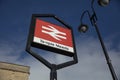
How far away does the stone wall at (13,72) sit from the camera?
30202 millimetres

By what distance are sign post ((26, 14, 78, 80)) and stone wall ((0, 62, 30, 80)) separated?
23.6 m

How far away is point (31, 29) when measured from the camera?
25.1 feet

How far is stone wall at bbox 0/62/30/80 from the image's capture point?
99.1 ft

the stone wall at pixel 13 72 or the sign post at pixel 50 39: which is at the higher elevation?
the stone wall at pixel 13 72

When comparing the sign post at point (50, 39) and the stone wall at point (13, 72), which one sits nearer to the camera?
the sign post at point (50, 39)

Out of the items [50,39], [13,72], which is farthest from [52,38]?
[13,72]

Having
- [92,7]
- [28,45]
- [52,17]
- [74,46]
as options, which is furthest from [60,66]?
[92,7]

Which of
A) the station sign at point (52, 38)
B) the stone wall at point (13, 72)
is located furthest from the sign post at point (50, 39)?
the stone wall at point (13, 72)

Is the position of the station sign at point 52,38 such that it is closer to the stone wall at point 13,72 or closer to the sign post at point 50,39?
the sign post at point 50,39

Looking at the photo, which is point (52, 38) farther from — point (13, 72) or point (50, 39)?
point (13, 72)

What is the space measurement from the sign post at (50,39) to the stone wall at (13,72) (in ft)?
77.4

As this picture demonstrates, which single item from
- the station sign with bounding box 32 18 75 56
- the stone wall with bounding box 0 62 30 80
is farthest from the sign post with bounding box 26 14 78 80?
the stone wall with bounding box 0 62 30 80

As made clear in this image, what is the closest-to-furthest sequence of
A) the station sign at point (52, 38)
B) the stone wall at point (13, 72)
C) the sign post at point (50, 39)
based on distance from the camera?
the sign post at point (50, 39) → the station sign at point (52, 38) → the stone wall at point (13, 72)

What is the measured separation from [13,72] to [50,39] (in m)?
24.8
